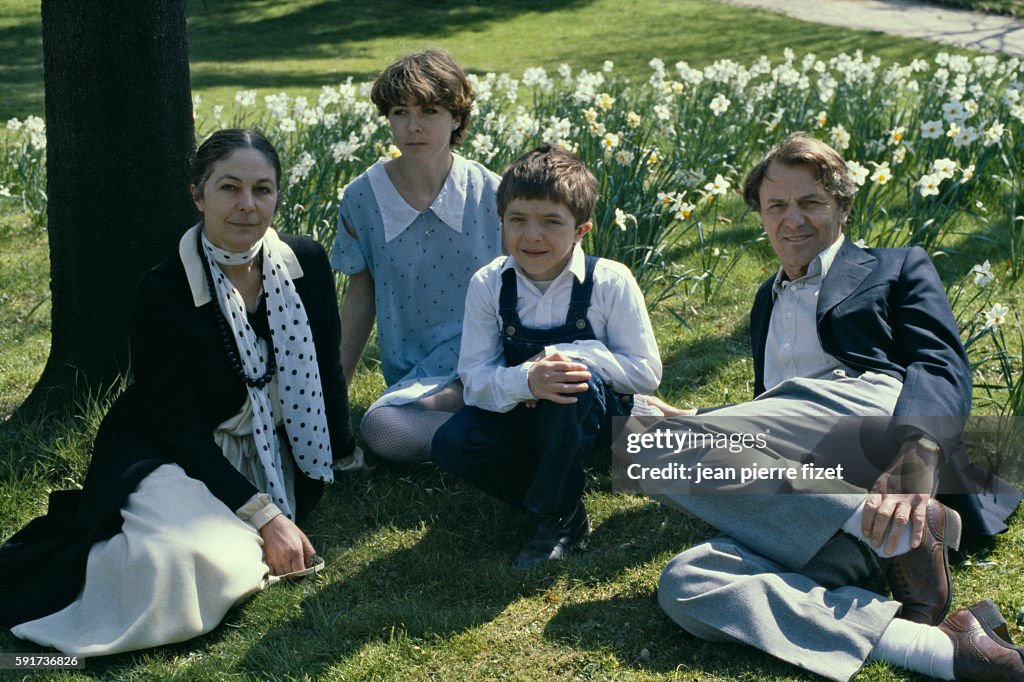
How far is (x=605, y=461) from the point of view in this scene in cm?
359

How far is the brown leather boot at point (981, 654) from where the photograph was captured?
2338mm

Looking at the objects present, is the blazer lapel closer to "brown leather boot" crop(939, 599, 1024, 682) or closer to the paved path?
"brown leather boot" crop(939, 599, 1024, 682)

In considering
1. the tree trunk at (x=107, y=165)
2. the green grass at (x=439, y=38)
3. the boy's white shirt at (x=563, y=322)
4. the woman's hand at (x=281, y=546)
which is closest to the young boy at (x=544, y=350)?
the boy's white shirt at (x=563, y=322)

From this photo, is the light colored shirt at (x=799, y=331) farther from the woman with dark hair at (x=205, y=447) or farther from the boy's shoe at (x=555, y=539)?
the woman with dark hair at (x=205, y=447)

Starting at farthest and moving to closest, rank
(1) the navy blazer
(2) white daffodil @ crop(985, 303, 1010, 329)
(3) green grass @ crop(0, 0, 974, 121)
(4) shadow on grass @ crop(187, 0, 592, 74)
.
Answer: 1. (4) shadow on grass @ crop(187, 0, 592, 74)
2. (3) green grass @ crop(0, 0, 974, 121)
3. (2) white daffodil @ crop(985, 303, 1010, 329)
4. (1) the navy blazer

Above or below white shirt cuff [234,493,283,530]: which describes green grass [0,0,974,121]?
above

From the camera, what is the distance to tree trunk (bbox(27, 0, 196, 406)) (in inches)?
141

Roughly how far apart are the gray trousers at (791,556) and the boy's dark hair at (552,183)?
70 cm

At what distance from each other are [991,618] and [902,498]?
34 centimetres

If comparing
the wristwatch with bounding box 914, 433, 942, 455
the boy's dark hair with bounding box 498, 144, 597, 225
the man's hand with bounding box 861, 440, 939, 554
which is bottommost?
the man's hand with bounding box 861, 440, 939, 554

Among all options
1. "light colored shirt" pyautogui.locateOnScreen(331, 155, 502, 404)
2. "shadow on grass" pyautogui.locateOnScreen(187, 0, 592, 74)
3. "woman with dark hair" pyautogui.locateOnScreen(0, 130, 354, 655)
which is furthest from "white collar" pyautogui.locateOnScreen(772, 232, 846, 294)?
"shadow on grass" pyautogui.locateOnScreen(187, 0, 592, 74)

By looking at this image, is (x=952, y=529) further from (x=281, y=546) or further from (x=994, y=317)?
(x=281, y=546)

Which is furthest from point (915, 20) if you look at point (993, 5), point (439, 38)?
point (439, 38)

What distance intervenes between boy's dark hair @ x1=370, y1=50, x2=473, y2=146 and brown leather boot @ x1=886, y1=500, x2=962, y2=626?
1941 millimetres
